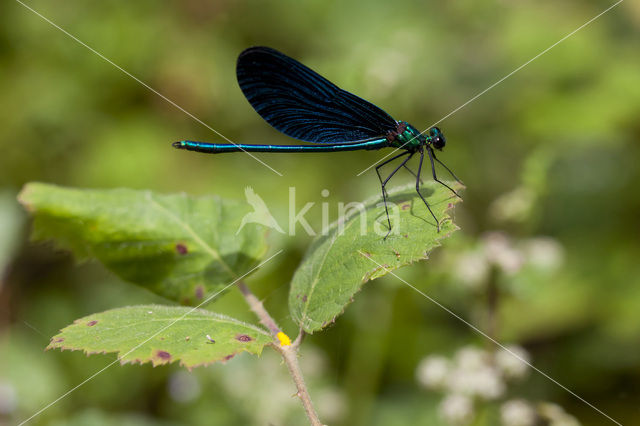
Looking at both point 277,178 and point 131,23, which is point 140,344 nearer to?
point 277,178

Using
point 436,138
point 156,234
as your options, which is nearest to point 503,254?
point 436,138

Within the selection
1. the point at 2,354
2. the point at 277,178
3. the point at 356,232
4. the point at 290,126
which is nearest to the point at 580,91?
the point at 277,178

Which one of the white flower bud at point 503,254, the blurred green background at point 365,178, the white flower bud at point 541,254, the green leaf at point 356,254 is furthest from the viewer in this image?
the blurred green background at point 365,178

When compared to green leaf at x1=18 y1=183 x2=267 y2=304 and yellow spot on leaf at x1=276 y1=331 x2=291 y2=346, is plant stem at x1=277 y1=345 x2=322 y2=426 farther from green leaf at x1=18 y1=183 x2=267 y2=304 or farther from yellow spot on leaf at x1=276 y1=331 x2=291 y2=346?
green leaf at x1=18 y1=183 x2=267 y2=304

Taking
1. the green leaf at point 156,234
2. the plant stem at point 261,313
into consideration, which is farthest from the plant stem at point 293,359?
the green leaf at point 156,234

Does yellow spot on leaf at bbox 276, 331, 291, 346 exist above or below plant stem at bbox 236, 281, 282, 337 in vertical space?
above

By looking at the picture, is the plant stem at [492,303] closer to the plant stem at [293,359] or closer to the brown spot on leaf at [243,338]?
the plant stem at [293,359]

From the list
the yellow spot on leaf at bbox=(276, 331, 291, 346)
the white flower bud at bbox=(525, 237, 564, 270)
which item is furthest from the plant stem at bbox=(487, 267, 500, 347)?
the yellow spot on leaf at bbox=(276, 331, 291, 346)
